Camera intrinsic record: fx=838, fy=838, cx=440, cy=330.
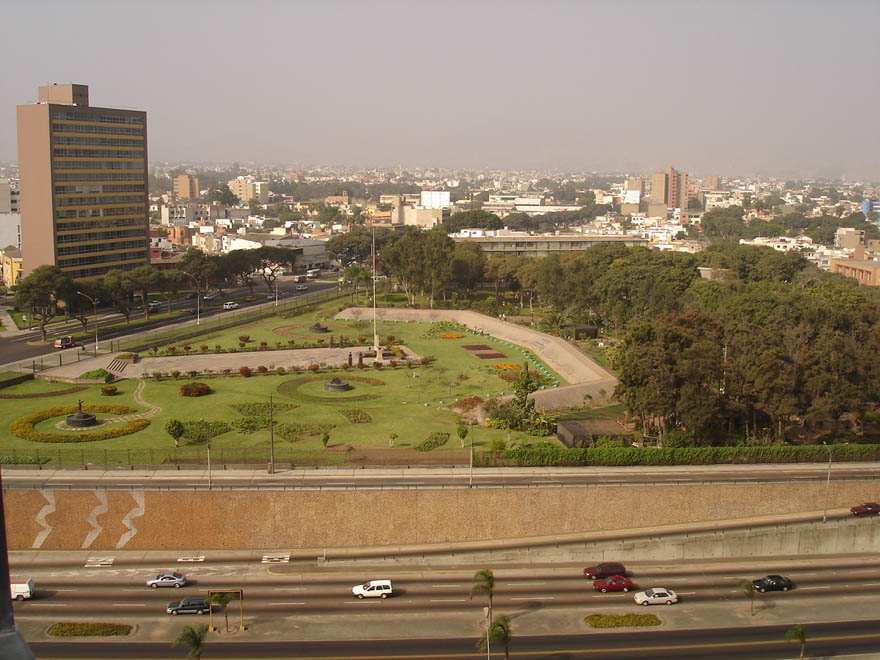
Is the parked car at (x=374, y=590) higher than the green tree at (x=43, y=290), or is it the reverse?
the green tree at (x=43, y=290)

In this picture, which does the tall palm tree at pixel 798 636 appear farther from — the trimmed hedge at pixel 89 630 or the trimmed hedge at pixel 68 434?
the trimmed hedge at pixel 68 434

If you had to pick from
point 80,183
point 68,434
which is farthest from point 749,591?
point 80,183

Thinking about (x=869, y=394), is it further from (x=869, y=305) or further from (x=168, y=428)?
(x=168, y=428)

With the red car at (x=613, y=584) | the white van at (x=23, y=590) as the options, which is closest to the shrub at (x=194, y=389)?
the white van at (x=23, y=590)

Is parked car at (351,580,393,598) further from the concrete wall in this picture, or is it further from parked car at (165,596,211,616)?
parked car at (165,596,211,616)

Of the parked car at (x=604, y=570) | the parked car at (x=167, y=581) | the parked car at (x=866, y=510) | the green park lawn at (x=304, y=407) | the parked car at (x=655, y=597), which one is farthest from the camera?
the green park lawn at (x=304, y=407)

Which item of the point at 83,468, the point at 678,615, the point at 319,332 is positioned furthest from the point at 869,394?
the point at 319,332

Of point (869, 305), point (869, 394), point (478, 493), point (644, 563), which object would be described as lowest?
point (644, 563)
